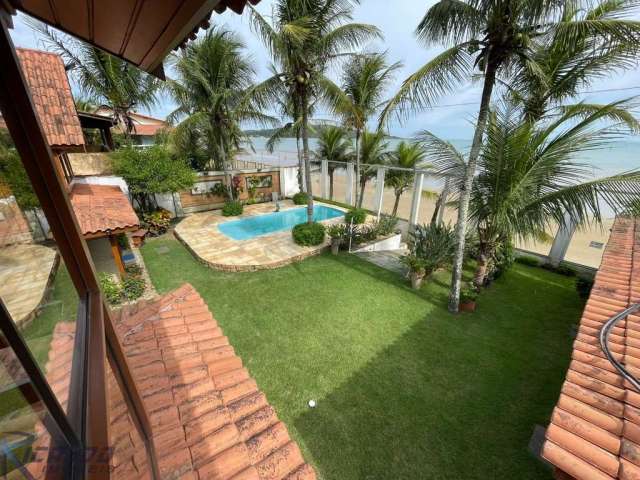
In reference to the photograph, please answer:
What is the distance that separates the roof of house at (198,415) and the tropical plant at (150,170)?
9399 millimetres

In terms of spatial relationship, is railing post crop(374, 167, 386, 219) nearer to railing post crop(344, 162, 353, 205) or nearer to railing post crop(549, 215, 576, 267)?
railing post crop(344, 162, 353, 205)

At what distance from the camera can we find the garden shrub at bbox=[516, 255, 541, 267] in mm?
9930

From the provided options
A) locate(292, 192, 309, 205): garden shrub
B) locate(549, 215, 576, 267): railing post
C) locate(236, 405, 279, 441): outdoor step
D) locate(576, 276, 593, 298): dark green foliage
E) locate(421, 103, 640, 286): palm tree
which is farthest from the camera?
locate(292, 192, 309, 205): garden shrub

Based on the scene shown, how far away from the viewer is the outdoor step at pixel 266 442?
2207mm

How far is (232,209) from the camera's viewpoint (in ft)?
47.4

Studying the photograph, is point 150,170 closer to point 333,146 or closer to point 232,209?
point 232,209

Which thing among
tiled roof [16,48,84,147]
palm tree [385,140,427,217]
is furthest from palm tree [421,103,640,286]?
tiled roof [16,48,84,147]

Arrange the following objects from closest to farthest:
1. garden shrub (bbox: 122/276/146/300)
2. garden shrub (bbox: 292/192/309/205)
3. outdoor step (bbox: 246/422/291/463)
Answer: outdoor step (bbox: 246/422/291/463)
garden shrub (bbox: 122/276/146/300)
garden shrub (bbox: 292/192/309/205)

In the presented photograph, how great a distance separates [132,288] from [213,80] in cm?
966

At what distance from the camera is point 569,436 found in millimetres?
2326

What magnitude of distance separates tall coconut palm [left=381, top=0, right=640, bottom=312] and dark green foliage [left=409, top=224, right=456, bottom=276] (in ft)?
10.2

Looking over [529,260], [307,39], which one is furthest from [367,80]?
[529,260]

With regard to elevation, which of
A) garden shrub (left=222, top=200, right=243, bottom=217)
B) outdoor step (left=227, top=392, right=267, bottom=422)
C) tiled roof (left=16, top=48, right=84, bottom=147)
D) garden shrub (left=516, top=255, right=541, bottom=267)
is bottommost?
garden shrub (left=516, top=255, right=541, bottom=267)

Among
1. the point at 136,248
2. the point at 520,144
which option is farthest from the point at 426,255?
the point at 136,248
